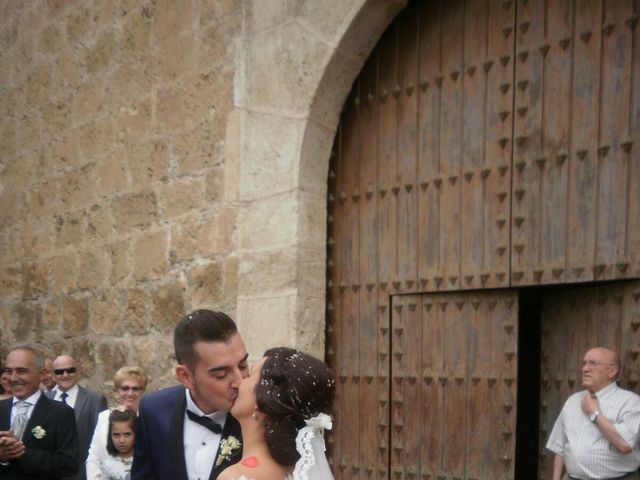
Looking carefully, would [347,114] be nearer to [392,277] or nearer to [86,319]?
[392,277]

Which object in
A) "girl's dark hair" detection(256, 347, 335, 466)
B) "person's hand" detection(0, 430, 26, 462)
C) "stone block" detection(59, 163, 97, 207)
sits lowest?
"person's hand" detection(0, 430, 26, 462)

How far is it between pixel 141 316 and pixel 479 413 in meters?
2.96

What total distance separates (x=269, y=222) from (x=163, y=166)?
1312mm

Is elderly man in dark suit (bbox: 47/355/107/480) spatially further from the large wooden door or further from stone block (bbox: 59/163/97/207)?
the large wooden door

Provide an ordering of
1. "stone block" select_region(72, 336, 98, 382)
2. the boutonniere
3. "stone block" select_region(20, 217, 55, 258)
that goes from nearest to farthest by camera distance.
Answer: the boutonniere, "stone block" select_region(72, 336, 98, 382), "stone block" select_region(20, 217, 55, 258)

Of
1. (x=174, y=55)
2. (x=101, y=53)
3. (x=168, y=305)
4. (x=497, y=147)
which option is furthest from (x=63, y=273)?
(x=497, y=147)

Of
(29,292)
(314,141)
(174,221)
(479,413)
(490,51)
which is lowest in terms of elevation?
(479,413)

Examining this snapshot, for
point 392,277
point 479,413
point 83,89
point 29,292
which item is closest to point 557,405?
point 479,413

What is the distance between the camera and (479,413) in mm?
5129

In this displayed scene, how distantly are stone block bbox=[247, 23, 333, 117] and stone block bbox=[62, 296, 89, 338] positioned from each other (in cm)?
270

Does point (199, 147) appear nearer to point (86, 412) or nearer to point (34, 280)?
point (86, 412)

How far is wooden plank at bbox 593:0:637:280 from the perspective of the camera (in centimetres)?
459

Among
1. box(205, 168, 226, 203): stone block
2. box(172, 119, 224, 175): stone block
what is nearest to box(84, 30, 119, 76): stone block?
box(172, 119, 224, 175): stone block

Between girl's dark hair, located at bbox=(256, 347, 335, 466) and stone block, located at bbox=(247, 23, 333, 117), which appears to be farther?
stone block, located at bbox=(247, 23, 333, 117)
